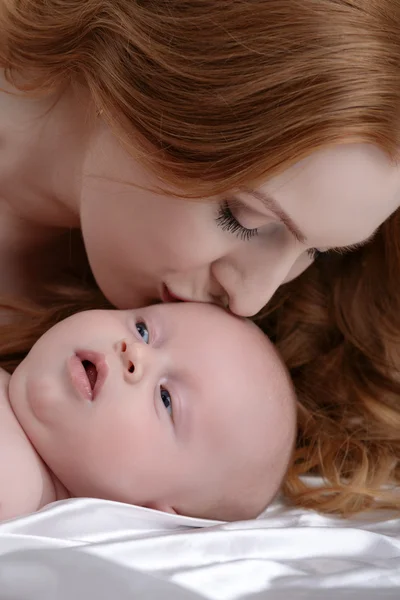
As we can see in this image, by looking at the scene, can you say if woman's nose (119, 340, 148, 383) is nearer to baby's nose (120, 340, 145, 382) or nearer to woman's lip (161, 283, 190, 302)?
baby's nose (120, 340, 145, 382)

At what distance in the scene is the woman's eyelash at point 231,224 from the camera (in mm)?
1537

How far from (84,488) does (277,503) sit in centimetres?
44

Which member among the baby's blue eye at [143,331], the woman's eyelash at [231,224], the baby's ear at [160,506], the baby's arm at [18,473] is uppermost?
the woman's eyelash at [231,224]

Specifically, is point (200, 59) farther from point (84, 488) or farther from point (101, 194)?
point (84, 488)

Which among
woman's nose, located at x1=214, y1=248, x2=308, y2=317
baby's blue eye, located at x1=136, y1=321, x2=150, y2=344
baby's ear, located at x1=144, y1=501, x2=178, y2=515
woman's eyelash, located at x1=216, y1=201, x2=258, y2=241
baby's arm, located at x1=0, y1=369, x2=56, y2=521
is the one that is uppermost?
woman's eyelash, located at x1=216, y1=201, x2=258, y2=241

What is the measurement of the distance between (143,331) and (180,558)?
45 centimetres

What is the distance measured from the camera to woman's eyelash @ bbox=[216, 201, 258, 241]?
1537 millimetres


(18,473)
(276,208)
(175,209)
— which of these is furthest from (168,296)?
(18,473)

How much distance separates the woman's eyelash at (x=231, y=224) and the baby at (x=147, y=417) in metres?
0.19

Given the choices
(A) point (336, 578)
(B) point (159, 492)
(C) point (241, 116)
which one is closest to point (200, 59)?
(C) point (241, 116)

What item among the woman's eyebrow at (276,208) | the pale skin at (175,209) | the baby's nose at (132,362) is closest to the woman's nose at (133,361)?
the baby's nose at (132,362)

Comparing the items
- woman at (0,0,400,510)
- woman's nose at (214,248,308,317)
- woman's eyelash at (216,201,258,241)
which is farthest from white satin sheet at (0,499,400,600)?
woman's eyelash at (216,201,258,241)

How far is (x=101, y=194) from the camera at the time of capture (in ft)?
5.40

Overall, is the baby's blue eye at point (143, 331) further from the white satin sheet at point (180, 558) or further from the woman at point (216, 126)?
the white satin sheet at point (180, 558)
